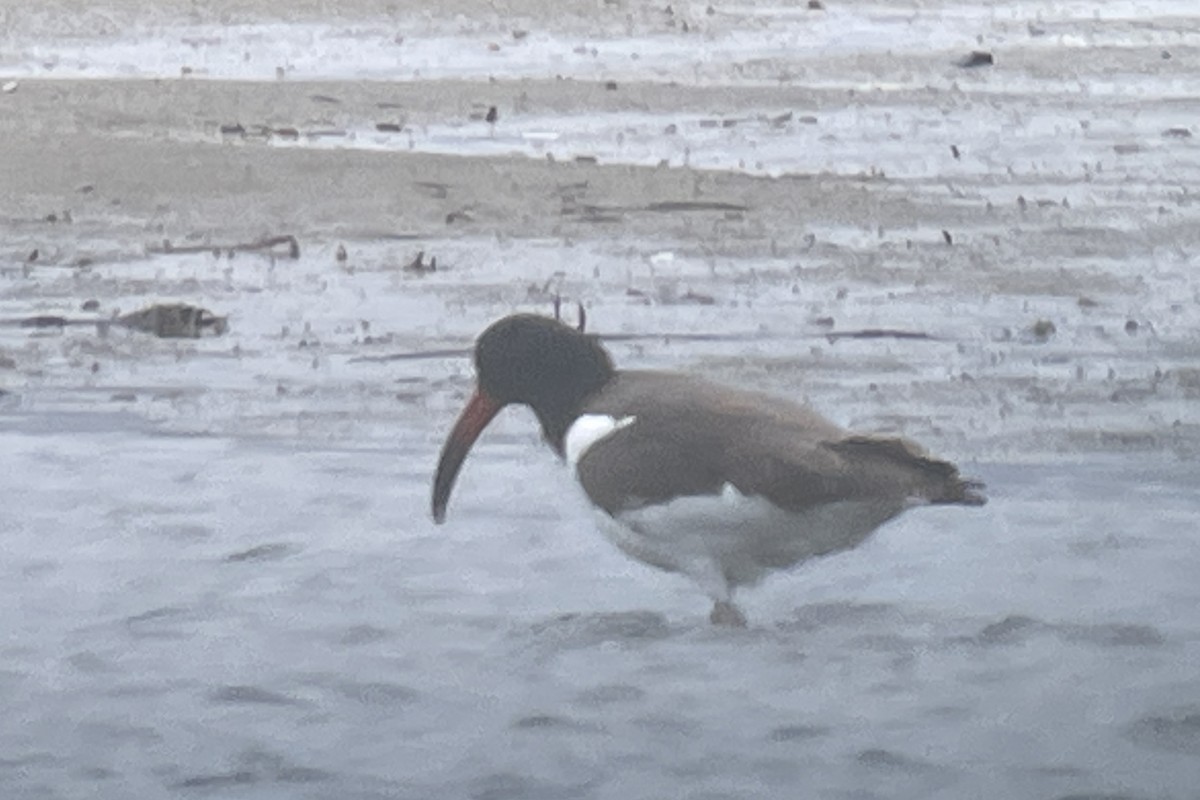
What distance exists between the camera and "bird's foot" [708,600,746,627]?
6684 mm

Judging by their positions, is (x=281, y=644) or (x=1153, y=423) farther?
(x=1153, y=423)

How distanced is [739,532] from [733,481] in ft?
0.35

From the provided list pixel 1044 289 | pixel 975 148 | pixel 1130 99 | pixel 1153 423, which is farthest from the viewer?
pixel 1130 99

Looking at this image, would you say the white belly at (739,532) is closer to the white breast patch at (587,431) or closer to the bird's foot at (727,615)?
the bird's foot at (727,615)

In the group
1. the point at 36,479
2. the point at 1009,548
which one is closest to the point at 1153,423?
the point at 1009,548

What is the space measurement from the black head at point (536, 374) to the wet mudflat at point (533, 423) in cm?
20

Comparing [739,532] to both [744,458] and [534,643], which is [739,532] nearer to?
[744,458]

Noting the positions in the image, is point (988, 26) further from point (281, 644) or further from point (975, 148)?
point (281, 644)

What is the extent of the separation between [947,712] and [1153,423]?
312 cm

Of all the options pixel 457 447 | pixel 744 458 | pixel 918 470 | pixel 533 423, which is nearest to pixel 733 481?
pixel 744 458

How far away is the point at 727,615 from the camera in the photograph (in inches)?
265

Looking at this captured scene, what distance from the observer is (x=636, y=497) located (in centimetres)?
681

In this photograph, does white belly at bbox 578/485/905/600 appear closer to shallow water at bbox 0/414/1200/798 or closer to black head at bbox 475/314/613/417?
Result: shallow water at bbox 0/414/1200/798

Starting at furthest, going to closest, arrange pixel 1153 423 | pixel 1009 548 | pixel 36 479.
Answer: pixel 1153 423 → pixel 36 479 → pixel 1009 548
